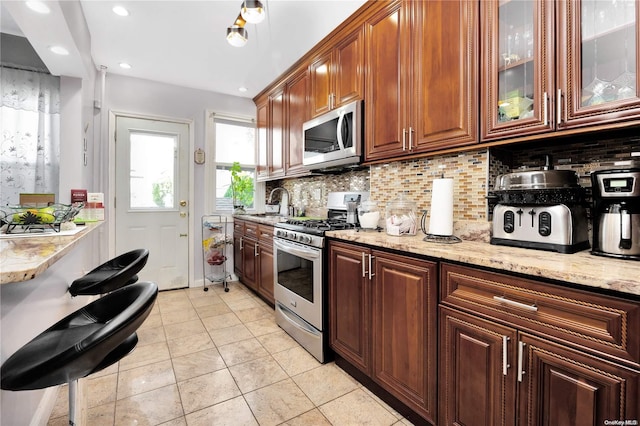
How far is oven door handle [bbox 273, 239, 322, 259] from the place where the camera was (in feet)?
6.95

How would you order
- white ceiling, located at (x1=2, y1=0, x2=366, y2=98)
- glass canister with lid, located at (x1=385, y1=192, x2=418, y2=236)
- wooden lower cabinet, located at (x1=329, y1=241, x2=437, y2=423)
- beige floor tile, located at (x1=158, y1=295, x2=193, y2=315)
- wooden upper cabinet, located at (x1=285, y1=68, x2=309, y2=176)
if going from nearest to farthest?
1. wooden lower cabinet, located at (x1=329, y1=241, x2=437, y2=423)
2. glass canister with lid, located at (x1=385, y1=192, x2=418, y2=236)
3. white ceiling, located at (x1=2, y1=0, x2=366, y2=98)
4. wooden upper cabinet, located at (x1=285, y1=68, x2=309, y2=176)
5. beige floor tile, located at (x1=158, y1=295, x2=193, y2=315)

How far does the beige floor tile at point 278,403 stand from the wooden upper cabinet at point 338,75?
212cm

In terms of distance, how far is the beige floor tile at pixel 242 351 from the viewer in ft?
7.08

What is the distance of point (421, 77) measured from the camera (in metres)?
1.83

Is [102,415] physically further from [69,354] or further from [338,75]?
[338,75]

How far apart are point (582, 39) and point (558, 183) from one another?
0.61m

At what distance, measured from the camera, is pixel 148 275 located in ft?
12.1

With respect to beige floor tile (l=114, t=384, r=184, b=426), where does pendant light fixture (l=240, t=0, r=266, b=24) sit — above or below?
above

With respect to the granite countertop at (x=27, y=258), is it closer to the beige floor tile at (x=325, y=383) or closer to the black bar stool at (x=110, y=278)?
the black bar stool at (x=110, y=278)

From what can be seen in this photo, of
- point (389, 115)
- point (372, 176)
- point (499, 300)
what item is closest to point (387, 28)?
point (389, 115)

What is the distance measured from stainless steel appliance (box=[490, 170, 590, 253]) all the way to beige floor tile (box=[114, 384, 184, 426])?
2.00 metres

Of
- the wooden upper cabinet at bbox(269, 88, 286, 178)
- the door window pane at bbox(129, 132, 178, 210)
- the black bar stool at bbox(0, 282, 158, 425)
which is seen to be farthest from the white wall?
the black bar stool at bbox(0, 282, 158, 425)

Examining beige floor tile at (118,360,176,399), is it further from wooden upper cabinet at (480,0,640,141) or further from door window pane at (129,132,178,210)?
wooden upper cabinet at (480,0,640,141)

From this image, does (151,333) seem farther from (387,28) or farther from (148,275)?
(387,28)
